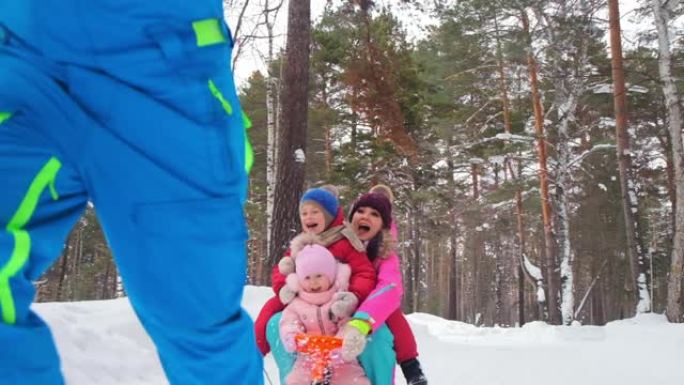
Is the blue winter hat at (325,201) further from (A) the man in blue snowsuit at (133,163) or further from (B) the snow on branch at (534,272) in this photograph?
(B) the snow on branch at (534,272)

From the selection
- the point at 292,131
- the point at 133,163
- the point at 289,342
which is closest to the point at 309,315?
the point at 289,342

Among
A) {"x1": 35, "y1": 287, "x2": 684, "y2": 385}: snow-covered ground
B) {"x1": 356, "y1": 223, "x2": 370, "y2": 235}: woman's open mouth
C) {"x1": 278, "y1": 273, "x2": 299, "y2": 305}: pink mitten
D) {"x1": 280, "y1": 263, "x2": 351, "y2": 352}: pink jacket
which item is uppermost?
{"x1": 356, "y1": 223, "x2": 370, "y2": 235}: woman's open mouth

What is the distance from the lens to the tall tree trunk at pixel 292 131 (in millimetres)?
6914

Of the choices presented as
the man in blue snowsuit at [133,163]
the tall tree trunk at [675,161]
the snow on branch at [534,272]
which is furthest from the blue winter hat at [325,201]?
the snow on branch at [534,272]

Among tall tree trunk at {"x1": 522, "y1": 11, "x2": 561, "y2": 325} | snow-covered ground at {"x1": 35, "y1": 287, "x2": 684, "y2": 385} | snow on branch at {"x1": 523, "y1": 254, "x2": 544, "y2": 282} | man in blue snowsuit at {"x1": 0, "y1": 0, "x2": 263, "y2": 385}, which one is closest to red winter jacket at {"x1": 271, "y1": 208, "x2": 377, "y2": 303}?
snow-covered ground at {"x1": 35, "y1": 287, "x2": 684, "y2": 385}

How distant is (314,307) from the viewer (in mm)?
2809

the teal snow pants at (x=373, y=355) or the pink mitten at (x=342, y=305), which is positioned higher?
the pink mitten at (x=342, y=305)

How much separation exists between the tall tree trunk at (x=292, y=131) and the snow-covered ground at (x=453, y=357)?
0.82 meters

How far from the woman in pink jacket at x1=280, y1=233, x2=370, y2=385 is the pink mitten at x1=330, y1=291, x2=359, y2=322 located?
4cm

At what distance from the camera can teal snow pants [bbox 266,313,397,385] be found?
2.75 meters

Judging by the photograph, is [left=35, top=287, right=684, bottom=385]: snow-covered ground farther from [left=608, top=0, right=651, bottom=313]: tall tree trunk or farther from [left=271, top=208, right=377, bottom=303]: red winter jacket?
[left=608, top=0, right=651, bottom=313]: tall tree trunk

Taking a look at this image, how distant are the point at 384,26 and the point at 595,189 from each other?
1450cm

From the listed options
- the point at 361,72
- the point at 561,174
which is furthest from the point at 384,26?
the point at 561,174

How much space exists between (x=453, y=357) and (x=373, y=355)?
13.7ft
